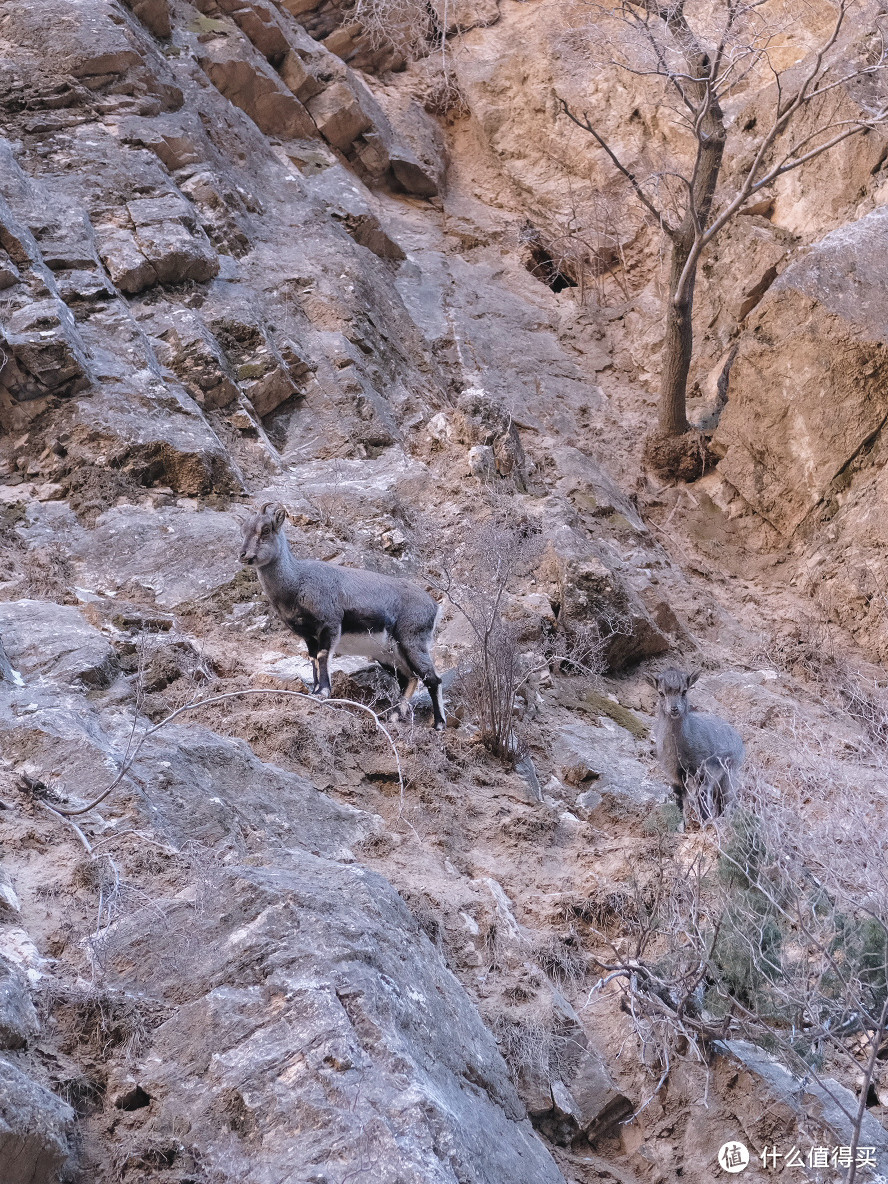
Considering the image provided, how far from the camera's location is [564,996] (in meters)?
6.30

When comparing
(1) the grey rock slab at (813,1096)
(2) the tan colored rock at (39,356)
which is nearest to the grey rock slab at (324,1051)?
(1) the grey rock slab at (813,1096)

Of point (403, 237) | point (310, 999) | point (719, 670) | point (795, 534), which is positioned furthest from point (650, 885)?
point (403, 237)

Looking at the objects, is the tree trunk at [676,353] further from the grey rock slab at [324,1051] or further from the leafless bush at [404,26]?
the grey rock slab at [324,1051]

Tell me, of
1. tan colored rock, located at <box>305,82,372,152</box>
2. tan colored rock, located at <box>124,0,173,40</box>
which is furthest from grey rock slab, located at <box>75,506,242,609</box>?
tan colored rock, located at <box>305,82,372,152</box>

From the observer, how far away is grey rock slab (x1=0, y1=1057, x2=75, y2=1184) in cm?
354

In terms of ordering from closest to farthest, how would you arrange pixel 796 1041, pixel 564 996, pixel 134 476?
1. pixel 796 1041
2. pixel 564 996
3. pixel 134 476

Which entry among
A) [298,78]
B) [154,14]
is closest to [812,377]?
[298,78]

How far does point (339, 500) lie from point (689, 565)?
4.83m

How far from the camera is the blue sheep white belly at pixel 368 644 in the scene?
870 centimetres

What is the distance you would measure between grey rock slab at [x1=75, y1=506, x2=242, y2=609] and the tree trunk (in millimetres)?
6922

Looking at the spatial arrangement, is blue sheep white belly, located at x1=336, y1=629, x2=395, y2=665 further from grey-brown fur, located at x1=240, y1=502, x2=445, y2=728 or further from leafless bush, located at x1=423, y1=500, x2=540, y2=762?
leafless bush, located at x1=423, y1=500, x2=540, y2=762

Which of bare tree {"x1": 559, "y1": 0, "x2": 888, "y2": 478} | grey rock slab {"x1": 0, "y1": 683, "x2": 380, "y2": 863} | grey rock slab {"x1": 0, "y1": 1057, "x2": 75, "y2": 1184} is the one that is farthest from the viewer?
bare tree {"x1": 559, "y1": 0, "x2": 888, "y2": 478}

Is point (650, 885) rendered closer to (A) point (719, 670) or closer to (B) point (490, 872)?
(B) point (490, 872)

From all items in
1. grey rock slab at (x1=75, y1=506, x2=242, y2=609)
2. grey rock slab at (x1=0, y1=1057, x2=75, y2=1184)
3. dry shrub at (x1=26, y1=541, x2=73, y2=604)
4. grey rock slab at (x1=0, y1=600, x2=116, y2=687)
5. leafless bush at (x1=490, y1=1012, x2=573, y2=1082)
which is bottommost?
dry shrub at (x1=26, y1=541, x2=73, y2=604)
